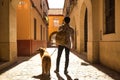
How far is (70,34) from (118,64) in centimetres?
185

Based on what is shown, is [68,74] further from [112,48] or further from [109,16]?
[109,16]

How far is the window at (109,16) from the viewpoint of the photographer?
849 cm

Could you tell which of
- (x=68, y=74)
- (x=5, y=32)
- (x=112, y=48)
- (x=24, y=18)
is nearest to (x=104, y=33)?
(x=112, y=48)

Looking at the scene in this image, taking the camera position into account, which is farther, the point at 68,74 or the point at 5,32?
the point at 5,32

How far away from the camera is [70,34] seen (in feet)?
24.7

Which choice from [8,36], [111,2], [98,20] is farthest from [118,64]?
[8,36]

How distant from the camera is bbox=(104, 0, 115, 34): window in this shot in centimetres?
849

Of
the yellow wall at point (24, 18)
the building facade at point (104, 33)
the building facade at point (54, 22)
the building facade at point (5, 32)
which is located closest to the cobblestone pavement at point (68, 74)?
the building facade at point (104, 33)

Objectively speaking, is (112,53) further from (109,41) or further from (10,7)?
(10,7)

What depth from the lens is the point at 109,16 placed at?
8.99 metres

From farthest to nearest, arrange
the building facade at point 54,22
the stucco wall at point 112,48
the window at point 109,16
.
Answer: the building facade at point 54,22 → the window at point 109,16 → the stucco wall at point 112,48

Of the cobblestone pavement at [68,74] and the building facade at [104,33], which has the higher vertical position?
the building facade at [104,33]

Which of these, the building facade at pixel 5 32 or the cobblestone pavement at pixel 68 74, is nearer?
the cobblestone pavement at pixel 68 74

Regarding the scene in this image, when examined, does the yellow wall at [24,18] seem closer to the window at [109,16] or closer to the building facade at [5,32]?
the building facade at [5,32]
